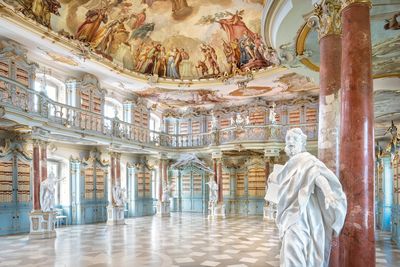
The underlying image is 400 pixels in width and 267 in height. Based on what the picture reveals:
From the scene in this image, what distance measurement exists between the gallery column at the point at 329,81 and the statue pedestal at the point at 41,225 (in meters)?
11.1

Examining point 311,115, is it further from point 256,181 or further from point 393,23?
point 393,23

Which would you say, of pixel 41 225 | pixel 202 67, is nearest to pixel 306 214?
pixel 41 225

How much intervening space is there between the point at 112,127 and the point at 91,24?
5.02 meters

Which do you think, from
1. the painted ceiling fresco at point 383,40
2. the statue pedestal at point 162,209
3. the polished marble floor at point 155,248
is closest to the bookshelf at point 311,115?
the polished marble floor at point 155,248

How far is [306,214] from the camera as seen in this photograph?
156 inches

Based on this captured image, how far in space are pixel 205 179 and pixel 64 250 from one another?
1471cm

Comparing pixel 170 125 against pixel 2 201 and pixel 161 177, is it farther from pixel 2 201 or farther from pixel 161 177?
pixel 2 201

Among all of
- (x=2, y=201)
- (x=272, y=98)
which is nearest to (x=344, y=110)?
(x=2, y=201)

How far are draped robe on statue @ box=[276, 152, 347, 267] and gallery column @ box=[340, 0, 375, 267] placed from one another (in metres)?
0.63

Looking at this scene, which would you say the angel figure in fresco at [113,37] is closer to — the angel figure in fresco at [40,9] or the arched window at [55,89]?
the angel figure in fresco at [40,9]

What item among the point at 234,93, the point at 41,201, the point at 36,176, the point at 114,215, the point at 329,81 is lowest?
the point at 114,215

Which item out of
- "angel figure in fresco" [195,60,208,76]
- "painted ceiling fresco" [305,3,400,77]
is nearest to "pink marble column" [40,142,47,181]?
"angel figure in fresco" [195,60,208,76]

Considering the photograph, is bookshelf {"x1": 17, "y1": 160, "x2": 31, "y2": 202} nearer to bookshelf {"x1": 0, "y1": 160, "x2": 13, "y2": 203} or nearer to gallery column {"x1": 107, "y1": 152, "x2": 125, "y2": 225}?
bookshelf {"x1": 0, "y1": 160, "x2": 13, "y2": 203}

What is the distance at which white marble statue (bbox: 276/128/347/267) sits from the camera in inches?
150
